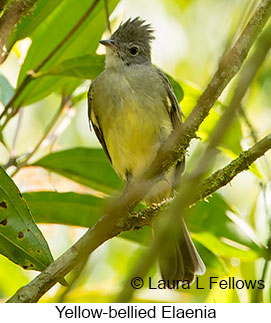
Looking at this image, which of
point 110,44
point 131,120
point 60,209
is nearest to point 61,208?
point 60,209

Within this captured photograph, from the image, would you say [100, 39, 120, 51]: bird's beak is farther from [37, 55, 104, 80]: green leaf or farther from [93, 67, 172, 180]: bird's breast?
[37, 55, 104, 80]: green leaf

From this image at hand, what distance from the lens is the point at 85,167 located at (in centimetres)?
358

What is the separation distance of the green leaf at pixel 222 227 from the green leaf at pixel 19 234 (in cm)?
109

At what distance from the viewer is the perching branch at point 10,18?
192 centimetres

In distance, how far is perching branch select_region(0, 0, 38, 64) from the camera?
192 centimetres

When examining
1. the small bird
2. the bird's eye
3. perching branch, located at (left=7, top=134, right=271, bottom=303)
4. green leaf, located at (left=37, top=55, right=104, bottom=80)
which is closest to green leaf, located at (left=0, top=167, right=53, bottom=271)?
perching branch, located at (left=7, top=134, right=271, bottom=303)

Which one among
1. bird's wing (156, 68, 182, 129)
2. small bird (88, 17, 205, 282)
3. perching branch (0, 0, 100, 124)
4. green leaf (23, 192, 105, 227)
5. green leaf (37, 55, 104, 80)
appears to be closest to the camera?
perching branch (0, 0, 100, 124)

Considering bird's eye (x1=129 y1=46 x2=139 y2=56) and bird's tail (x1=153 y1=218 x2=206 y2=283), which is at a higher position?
bird's eye (x1=129 y1=46 x2=139 y2=56)

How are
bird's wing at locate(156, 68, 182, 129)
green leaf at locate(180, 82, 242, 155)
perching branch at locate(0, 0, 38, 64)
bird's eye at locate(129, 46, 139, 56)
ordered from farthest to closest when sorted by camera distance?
bird's eye at locate(129, 46, 139, 56), bird's wing at locate(156, 68, 182, 129), green leaf at locate(180, 82, 242, 155), perching branch at locate(0, 0, 38, 64)

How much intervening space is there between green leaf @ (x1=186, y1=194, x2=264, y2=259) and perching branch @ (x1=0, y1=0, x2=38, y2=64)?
63.9 inches

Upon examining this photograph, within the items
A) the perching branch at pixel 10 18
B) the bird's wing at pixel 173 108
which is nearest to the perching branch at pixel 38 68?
the perching branch at pixel 10 18

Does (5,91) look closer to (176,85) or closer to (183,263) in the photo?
(176,85)
